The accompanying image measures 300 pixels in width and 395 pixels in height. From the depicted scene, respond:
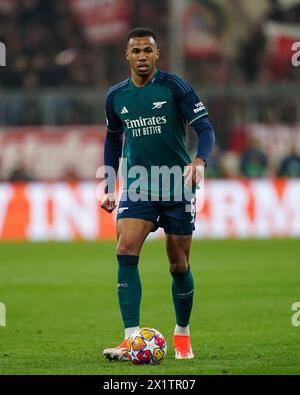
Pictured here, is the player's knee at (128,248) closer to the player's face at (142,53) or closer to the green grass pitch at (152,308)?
the green grass pitch at (152,308)

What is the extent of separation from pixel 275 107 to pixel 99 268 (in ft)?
25.7

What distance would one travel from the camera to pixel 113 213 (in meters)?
22.5

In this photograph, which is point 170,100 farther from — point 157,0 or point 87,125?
point 157,0

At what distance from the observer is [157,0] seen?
25891 mm

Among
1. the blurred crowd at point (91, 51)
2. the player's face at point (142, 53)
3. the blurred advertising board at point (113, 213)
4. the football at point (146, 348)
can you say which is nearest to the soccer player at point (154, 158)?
the player's face at point (142, 53)

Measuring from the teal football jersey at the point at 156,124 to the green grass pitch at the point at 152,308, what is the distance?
137 centimetres

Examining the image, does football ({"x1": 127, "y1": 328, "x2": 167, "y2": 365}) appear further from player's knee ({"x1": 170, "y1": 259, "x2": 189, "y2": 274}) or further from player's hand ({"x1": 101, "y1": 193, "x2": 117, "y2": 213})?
player's hand ({"x1": 101, "y1": 193, "x2": 117, "y2": 213})

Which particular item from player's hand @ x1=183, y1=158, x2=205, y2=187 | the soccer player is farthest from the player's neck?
player's hand @ x1=183, y1=158, x2=205, y2=187

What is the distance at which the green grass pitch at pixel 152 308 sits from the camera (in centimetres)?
809

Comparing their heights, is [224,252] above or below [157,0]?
below

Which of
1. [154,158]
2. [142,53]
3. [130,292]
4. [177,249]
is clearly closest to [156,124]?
[154,158]

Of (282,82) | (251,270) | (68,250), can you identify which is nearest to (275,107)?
(282,82)

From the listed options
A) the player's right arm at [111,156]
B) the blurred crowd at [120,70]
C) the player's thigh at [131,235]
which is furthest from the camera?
the blurred crowd at [120,70]

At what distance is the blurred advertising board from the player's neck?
13.8 meters
